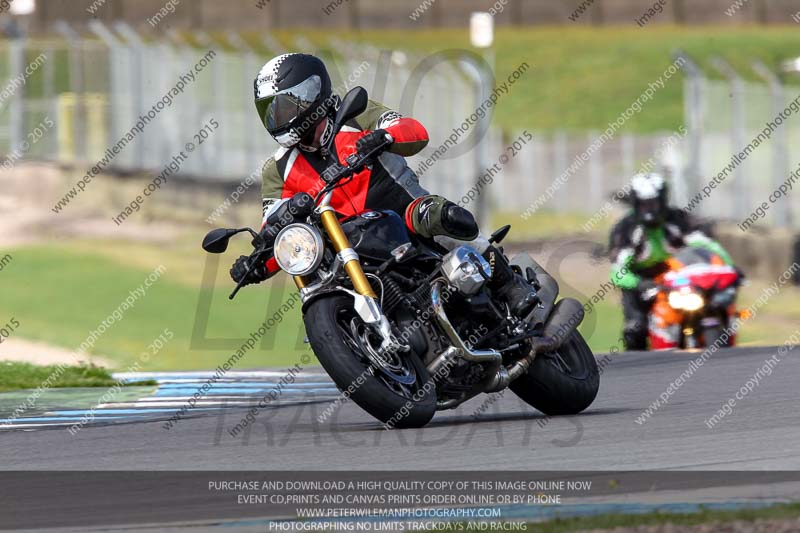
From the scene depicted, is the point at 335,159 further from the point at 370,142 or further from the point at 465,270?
the point at 465,270

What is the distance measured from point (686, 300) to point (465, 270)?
6.43m

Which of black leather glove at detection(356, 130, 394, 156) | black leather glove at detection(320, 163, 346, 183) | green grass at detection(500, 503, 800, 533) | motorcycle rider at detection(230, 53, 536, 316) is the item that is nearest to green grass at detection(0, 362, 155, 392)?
motorcycle rider at detection(230, 53, 536, 316)

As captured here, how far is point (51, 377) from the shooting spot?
522 inches

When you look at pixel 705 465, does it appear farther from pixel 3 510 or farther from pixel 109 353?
pixel 109 353

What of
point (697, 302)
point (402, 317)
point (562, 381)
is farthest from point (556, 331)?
point (697, 302)

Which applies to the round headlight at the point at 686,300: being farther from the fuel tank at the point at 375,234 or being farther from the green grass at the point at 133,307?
the fuel tank at the point at 375,234

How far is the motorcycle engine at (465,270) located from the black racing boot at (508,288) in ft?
0.96

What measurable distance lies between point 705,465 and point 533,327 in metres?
2.07

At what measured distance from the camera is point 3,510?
6.81 meters

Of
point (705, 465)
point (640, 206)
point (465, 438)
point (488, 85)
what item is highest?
point (705, 465)

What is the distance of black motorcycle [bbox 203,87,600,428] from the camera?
838 centimetres

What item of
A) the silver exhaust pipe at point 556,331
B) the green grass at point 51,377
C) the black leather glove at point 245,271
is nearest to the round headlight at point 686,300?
the green grass at point 51,377

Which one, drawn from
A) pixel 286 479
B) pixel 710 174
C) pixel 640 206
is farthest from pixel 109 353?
pixel 286 479

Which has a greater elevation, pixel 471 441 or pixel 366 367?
pixel 366 367
